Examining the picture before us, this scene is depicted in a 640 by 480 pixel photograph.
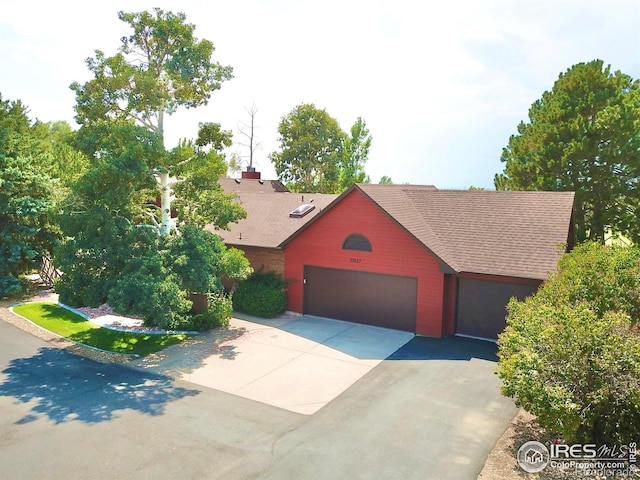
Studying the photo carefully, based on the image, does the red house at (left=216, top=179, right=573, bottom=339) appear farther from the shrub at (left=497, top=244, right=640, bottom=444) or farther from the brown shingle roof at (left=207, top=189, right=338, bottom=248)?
the shrub at (left=497, top=244, right=640, bottom=444)

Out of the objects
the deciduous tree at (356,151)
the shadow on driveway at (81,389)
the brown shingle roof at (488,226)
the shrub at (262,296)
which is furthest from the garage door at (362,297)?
the deciduous tree at (356,151)

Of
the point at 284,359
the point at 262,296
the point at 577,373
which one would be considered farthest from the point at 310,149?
the point at 577,373

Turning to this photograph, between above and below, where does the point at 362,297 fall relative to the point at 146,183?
below

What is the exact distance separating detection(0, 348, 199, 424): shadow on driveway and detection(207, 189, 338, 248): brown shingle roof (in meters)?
8.59

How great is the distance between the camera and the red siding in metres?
19.0

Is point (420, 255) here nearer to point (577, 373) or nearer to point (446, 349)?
point (446, 349)

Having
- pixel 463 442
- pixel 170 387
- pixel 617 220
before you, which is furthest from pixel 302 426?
pixel 617 220

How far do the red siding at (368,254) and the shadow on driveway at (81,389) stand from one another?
8953 mm

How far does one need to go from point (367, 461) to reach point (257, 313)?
12.5 meters

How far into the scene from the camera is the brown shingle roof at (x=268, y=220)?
2342cm

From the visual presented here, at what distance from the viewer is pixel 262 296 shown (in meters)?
21.7
